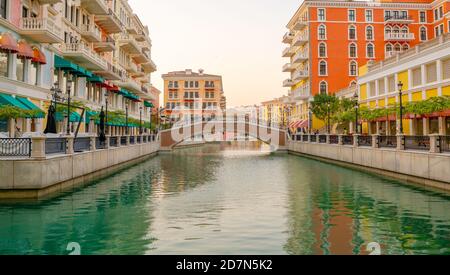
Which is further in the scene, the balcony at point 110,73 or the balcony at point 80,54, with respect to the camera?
the balcony at point 110,73

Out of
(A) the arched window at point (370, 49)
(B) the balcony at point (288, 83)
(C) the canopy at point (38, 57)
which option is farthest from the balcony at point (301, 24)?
(C) the canopy at point (38, 57)

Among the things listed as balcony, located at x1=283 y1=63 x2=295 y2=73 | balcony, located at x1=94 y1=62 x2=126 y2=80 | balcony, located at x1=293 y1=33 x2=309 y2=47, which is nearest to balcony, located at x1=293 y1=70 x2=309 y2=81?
balcony, located at x1=293 y1=33 x2=309 y2=47

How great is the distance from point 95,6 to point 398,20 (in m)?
46.6

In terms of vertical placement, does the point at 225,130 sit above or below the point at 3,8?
below

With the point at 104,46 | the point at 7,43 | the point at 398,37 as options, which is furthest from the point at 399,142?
the point at 398,37

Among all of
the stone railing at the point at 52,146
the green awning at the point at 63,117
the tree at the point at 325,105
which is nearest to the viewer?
the stone railing at the point at 52,146

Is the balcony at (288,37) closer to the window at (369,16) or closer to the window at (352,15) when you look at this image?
the window at (352,15)

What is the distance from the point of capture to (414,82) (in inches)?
1463

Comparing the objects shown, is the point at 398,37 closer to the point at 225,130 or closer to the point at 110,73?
the point at 225,130

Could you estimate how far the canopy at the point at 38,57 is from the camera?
25.4 meters

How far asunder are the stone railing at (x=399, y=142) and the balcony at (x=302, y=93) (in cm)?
2500

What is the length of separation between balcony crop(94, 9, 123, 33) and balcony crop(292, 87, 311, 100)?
3108 cm

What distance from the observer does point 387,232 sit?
1072 cm

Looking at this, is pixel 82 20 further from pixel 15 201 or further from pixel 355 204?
pixel 355 204
